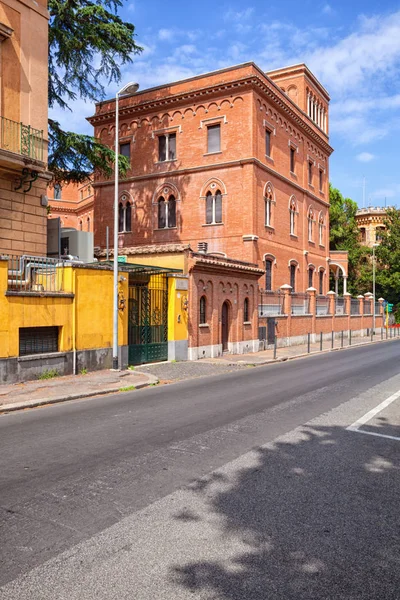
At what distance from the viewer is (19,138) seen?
648 inches

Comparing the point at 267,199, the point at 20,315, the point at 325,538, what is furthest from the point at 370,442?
the point at 267,199

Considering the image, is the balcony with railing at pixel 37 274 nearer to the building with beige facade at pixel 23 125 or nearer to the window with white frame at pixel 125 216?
the building with beige facade at pixel 23 125

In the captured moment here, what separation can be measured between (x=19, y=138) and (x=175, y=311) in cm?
864

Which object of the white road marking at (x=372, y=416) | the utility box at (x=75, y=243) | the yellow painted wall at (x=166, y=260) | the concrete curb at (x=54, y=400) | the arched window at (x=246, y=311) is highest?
the utility box at (x=75, y=243)

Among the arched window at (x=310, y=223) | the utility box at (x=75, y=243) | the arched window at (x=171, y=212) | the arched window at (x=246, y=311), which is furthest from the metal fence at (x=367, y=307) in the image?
the utility box at (x=75, y=243)

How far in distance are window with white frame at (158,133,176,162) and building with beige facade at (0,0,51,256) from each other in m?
15.2

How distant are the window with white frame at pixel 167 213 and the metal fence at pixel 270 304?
26.1 feet

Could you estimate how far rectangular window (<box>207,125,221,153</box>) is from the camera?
30.5 m

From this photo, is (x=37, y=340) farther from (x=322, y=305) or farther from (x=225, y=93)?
(x=322, y=305)

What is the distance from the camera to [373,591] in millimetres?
3461

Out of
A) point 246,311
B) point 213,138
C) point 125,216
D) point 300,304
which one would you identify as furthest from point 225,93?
point 300,304

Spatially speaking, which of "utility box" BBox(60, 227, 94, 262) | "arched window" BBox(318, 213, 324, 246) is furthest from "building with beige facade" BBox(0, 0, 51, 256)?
"arched window" BBox(318, 213, 324, 246)

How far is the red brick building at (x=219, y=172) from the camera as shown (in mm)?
29375

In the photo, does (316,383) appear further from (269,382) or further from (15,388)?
(15,388)
